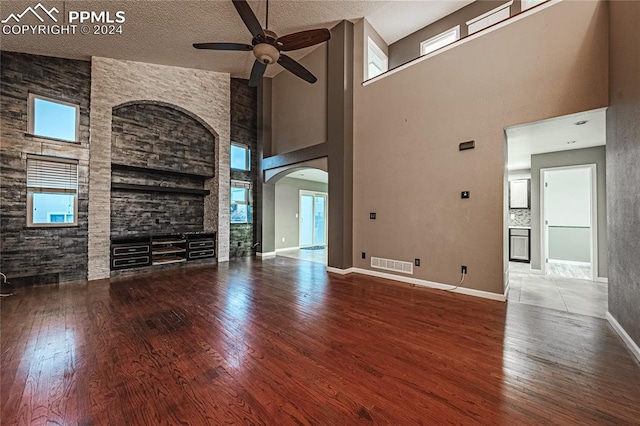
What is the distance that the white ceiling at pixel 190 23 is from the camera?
Answer: 3.90 metres

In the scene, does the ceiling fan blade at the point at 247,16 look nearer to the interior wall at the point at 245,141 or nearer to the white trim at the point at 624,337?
the interior wall at the point at 245,141

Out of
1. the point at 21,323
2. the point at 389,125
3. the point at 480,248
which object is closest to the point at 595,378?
the point at 480,248

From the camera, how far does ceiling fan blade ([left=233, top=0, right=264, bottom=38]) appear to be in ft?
9.42

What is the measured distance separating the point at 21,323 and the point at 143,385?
2.25 meters

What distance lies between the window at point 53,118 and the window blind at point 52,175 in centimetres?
43

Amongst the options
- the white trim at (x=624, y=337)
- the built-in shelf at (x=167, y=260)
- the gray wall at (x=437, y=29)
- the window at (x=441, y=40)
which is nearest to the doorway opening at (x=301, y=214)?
the built-in shelf at (x=167, y=260)

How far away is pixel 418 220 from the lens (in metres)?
4.34

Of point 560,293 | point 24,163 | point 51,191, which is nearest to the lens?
point 560,293

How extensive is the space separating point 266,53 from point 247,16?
535mm

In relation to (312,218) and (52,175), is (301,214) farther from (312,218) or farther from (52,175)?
(52,175)

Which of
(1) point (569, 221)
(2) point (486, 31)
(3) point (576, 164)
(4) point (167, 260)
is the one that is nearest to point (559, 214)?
(1) point (569, 221)

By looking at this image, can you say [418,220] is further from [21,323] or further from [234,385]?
[21,323]

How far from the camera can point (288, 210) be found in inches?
332

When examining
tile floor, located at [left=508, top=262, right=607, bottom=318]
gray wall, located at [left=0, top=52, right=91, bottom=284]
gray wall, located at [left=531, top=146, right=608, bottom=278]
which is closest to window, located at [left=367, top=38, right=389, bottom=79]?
gray wall, located at [left=531, top=146, right=608, bottom=278]
